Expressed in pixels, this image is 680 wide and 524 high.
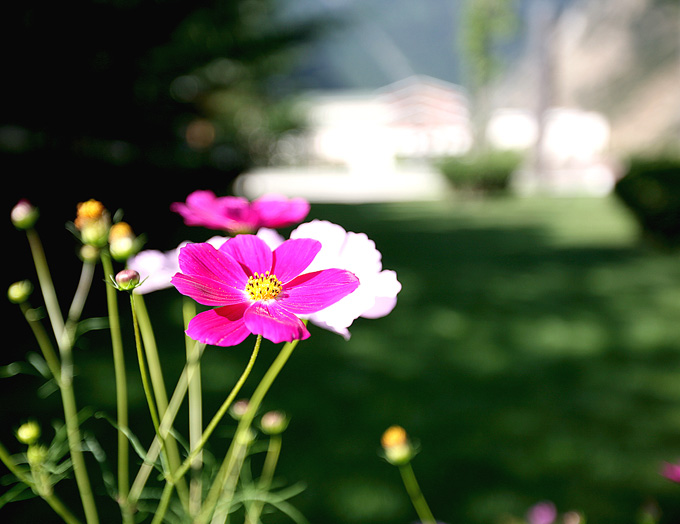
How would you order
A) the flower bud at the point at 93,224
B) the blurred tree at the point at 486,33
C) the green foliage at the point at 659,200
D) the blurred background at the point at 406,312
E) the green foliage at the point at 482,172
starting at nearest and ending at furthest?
the flower bud at the point at 93,224
the blurred background at the point at 406,312
the green foliage at the point at 659,200
the green foliage at the point at 482,172
the blurred tree at the point at 486,33

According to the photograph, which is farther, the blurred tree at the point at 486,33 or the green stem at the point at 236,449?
the blurred tree at the point at 486,33

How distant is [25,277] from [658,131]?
57864mm

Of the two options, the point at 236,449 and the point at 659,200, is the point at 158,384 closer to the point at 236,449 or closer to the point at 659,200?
the point at 236,449

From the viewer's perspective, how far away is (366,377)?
2799mm

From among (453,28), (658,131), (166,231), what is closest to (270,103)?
(166,231)

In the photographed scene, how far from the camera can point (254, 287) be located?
16.3 inches

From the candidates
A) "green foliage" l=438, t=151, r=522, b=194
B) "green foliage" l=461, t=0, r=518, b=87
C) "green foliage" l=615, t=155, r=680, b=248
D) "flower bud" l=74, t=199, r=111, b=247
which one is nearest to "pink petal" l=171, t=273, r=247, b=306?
"flower bud" l=74, t=199, r=111, b=247

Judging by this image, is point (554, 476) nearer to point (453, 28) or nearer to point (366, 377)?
point (366, 377)

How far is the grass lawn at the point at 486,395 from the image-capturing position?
1.92 metres

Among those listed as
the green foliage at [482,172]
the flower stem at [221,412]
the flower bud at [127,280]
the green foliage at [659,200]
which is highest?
the flower bud at [127,280]

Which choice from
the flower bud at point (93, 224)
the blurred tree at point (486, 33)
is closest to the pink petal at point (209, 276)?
the flower bud at point (93, 224)

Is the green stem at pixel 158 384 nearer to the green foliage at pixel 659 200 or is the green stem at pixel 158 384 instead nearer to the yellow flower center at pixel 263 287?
the yellow flower center at pixel 263 287

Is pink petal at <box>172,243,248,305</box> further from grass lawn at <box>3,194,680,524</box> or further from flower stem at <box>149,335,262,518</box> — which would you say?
grass lawn at <box>3,194,680,524</box>

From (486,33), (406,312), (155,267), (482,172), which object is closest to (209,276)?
(155,267)
